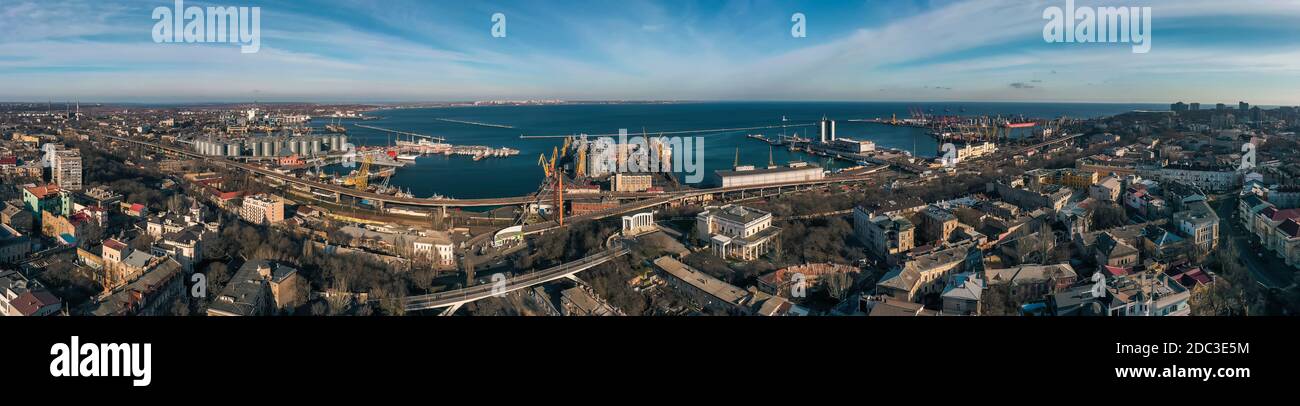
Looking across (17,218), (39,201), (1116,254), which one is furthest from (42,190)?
(1116,254)

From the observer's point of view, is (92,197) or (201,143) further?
(201,143)

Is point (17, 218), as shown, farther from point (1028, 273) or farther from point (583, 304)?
point (1028, 273)

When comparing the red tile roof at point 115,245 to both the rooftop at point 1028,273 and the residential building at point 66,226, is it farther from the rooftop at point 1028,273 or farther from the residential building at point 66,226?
the rooftop at point 1028,273

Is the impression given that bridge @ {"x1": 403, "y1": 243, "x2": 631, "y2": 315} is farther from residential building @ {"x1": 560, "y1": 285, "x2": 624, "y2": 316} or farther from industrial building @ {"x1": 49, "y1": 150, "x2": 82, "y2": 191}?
industrial building @ {"x1": 49, "y1": 150, "x2": 82, "y2": 191}

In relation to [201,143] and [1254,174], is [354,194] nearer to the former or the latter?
[201,143]

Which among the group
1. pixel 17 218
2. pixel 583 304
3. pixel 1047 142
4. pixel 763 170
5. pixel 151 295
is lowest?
pixel 583 304
